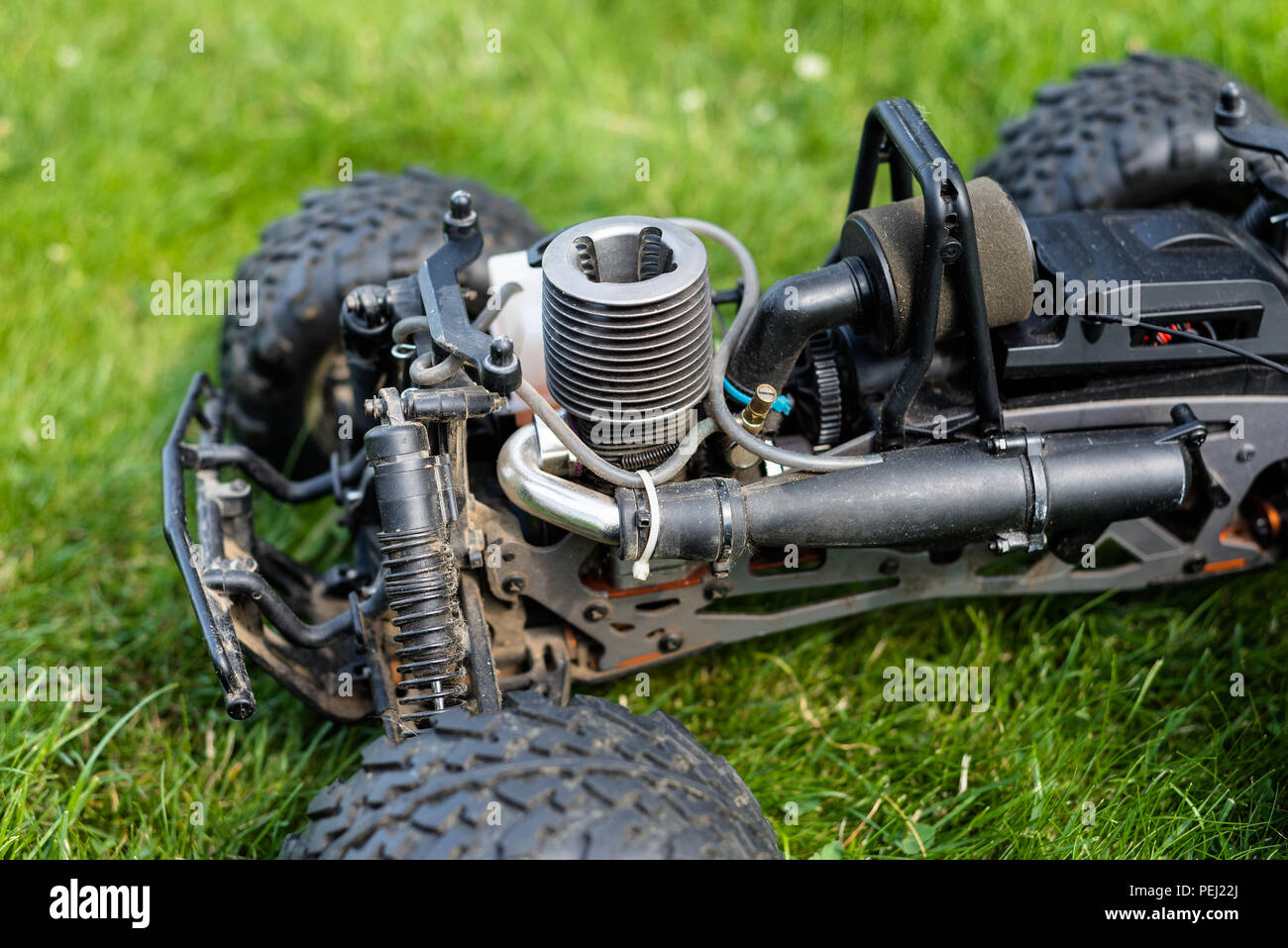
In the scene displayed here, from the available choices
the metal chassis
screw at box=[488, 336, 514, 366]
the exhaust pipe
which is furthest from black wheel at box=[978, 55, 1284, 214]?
screw at box=[488, 336, 514, 366]

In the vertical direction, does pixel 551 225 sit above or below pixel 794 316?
below

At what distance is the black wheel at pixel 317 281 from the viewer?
12.7 ft

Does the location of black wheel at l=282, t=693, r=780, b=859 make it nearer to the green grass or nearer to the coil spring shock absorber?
the coil spring shock absorber

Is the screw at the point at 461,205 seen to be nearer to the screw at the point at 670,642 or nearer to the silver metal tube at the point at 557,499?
the silver metal tube at the point at 557,499

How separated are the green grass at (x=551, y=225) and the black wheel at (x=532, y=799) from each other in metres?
0.92

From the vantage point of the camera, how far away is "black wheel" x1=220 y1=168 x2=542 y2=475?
3.88 metres

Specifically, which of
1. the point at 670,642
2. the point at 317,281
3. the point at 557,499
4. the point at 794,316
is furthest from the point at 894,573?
the point at 317,281

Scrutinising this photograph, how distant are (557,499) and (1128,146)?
7.76 ft

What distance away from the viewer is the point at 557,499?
2861mm

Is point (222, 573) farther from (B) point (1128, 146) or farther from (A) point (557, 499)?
(B) point (1128, 146)

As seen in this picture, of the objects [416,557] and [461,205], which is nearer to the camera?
[416,557]

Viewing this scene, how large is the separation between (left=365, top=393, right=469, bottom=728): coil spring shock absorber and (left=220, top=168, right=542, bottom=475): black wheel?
101 centimetres

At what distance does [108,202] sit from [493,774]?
12.9 ft
